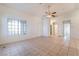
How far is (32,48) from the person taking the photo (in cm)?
234

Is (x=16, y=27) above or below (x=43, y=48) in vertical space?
above

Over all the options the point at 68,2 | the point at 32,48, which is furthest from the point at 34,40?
the point at 68,2

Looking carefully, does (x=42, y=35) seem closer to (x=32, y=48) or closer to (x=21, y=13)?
(x=32, y=48)

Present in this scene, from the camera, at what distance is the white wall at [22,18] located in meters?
2.29

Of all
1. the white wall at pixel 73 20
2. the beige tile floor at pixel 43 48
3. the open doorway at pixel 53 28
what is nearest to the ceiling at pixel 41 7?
the white wall at pixel 73 20

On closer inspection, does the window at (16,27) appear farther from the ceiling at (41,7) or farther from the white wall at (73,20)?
the white wall at (73,20)

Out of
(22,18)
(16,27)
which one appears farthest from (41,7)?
(16,27)

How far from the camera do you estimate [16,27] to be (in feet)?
7.89

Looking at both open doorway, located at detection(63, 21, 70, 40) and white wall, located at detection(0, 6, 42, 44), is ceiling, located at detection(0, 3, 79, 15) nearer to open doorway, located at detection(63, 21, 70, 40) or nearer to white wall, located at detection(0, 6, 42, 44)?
white wall, located at detection(0, 6, 42, 44)

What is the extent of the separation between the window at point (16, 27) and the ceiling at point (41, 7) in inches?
9.3

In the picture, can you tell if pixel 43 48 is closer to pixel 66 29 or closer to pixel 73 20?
pixel 66 29

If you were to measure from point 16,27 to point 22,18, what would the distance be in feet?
0.66

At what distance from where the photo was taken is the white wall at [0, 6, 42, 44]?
2285 millimetres

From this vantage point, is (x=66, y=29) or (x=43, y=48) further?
(x=66, y=29)
